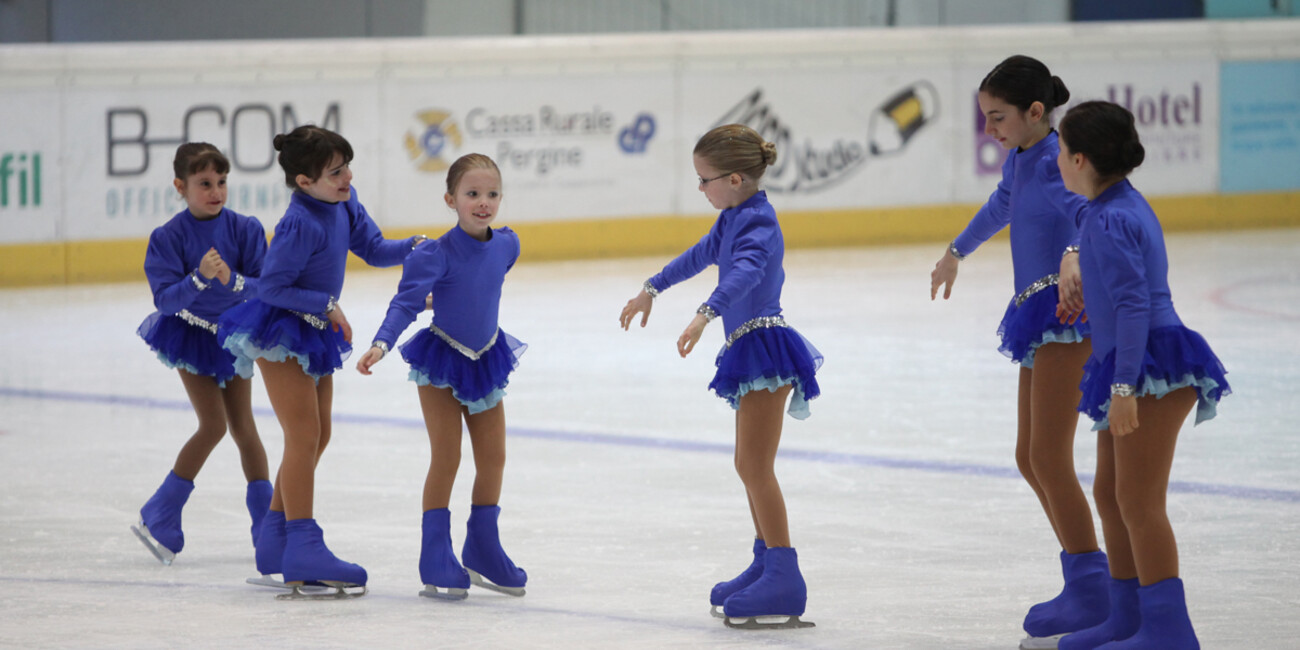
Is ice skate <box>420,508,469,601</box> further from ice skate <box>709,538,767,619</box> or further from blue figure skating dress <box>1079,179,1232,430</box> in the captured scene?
blue figure skating dress <box>1079,179,1232,430</box>

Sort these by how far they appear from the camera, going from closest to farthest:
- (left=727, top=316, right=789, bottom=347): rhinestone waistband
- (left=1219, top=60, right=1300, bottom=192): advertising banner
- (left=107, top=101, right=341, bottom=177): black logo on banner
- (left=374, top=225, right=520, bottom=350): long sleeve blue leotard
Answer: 1. (left=727, top=316, right=789, bottom=347): rhinestone waistband
2. (left=374, top=225, right=520, bottom=350): long sleeve blue leotard
3. (left=107, top=101, right=341, bottom=177): black logo on banner
4. (left=1219, top=60, right=1300, bottom=192): advertising banner

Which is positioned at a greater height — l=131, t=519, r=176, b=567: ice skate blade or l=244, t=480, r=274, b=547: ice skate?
l=244, t=480, r=274, b=547: ice skate

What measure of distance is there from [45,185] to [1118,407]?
10.1 m

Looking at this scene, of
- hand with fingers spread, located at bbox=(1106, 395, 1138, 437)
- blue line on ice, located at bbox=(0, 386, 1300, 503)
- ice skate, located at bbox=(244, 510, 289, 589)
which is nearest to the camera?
hand with fingers spread, located at bbox=(1106, 395, 1138, 437)

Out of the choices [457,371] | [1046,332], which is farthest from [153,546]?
[1046,332]

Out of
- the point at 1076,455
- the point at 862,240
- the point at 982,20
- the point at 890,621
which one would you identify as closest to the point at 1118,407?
the point at 890,621

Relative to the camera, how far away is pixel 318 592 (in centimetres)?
428

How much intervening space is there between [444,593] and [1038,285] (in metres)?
1.72

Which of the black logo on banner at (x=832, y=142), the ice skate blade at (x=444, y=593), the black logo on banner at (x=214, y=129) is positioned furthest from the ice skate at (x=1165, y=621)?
the black logo on banner at (x=832, y=142)

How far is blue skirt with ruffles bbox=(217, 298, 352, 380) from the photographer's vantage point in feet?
13.9

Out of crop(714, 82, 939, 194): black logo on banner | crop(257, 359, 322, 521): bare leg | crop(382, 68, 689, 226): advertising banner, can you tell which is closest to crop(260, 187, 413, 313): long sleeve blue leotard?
crop(257, 359, 322, 521): bare leg

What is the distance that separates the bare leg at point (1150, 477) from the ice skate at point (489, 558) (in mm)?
1635

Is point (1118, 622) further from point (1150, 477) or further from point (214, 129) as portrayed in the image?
point (214, 129)

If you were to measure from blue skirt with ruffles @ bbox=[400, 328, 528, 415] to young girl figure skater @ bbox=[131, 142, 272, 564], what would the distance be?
0.59 metres
